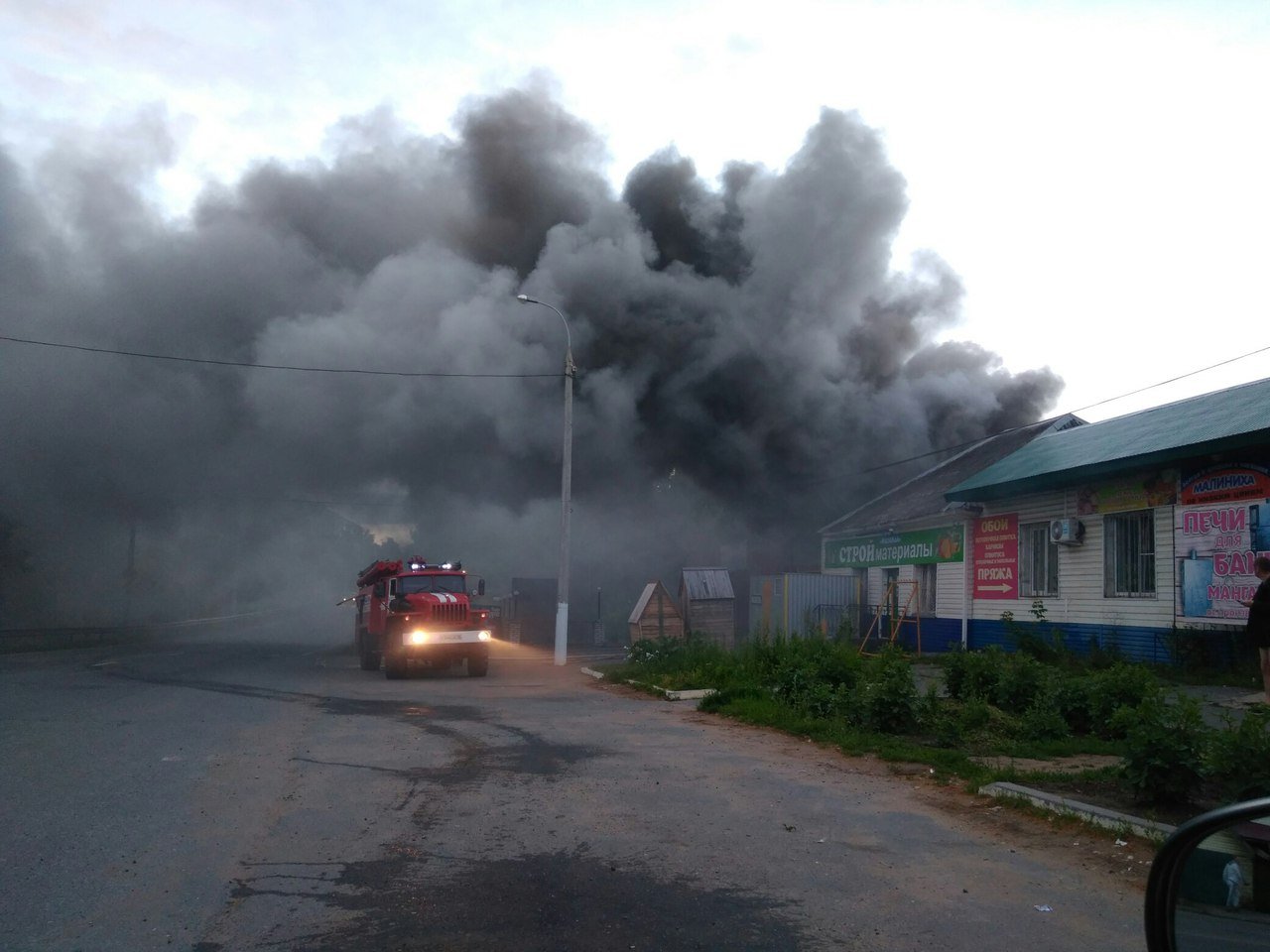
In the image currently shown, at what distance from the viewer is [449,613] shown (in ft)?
54.8

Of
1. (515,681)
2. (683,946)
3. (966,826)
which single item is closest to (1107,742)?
(966,826)

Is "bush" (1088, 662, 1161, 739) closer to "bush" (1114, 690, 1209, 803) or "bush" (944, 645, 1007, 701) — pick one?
"bush" (944, 645, 1007, 701)

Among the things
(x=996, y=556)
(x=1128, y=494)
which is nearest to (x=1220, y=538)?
(x=1128, y=494)

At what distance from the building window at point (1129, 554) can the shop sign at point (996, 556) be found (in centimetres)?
233

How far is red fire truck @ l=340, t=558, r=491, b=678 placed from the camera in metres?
16.4

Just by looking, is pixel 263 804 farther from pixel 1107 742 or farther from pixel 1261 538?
pixel 1261 538

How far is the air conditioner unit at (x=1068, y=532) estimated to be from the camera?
625 inches

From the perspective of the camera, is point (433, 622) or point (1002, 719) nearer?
point (1002, 719)

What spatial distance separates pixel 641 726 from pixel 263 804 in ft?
15.4

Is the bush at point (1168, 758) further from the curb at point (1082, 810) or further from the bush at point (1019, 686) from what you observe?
the bush at point (1019, 686)

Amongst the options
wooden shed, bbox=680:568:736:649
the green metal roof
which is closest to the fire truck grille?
wooden shed, bbox=680:568:736:649

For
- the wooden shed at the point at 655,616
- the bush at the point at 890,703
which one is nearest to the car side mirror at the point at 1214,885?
the bush at the point at 890,703

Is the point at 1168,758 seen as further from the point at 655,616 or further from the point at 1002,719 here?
the point at 655,616

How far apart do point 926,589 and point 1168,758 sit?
1561 centimetres
